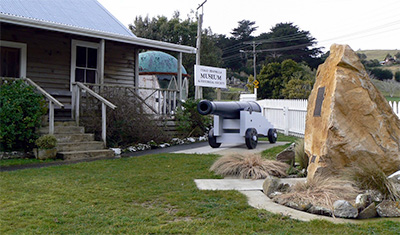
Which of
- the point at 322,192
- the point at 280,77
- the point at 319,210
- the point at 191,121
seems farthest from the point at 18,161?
the point at 280,77

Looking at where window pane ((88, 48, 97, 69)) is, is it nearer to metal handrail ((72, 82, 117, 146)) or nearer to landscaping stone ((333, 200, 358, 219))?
metal handrail ((72, 82, 117, 146))

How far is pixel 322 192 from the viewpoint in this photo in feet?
17.3

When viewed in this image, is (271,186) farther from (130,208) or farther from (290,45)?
(290,45)

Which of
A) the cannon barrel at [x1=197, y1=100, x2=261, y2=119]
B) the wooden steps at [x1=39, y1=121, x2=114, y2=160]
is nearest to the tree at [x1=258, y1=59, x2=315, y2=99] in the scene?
the cannon barrel at [x1=197, y1=100, x2=261, y2=119]

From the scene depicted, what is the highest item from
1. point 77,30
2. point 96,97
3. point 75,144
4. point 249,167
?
point 77,30

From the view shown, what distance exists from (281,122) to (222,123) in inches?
247

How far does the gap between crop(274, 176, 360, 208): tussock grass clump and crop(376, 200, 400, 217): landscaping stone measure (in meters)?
0.39

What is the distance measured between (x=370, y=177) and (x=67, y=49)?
11.3 m

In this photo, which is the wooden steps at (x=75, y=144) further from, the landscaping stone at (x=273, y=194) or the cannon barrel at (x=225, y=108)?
the landscaping stone at (x=273, y=194)

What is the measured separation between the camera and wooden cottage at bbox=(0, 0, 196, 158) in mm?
11898

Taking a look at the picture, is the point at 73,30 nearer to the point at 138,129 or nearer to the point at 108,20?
the point at 138,129

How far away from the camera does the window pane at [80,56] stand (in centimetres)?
1398

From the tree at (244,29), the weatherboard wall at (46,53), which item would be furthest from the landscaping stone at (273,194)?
the tree at (244,29)

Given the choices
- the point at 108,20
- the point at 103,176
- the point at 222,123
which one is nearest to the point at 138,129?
the point at 222,123
